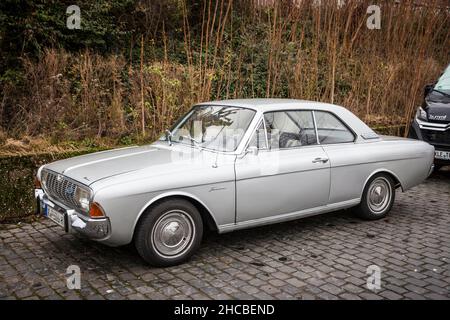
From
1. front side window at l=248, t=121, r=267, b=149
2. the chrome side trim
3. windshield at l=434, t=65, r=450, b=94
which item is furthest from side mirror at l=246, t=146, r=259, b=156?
windshield at l=434, t=65, r=450, b=94

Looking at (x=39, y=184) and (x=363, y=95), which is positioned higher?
(x=363, y=95)

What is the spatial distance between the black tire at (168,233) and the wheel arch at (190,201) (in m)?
0.03

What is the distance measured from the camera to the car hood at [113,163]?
163 inches

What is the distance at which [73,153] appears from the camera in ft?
20.9

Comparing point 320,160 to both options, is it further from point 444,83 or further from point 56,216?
point 444,83

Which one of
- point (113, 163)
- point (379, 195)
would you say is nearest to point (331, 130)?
point (379, 195)

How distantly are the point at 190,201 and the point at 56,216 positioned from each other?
129 centimetres

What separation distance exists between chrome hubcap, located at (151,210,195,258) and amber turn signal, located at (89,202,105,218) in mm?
511

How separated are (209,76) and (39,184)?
4.19 m

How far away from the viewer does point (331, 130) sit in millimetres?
5383

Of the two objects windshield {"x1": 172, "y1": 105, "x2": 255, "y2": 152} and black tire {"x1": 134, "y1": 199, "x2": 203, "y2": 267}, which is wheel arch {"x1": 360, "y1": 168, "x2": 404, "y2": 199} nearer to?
windshield {"x1": 172, "y1": 105, "x2": 255, "y2": 152}

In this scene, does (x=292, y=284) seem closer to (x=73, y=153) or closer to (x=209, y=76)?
(x=73, y=153)

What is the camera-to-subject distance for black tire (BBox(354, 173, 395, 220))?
5.59 m

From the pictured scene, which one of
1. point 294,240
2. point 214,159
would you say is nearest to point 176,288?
point 214,159
